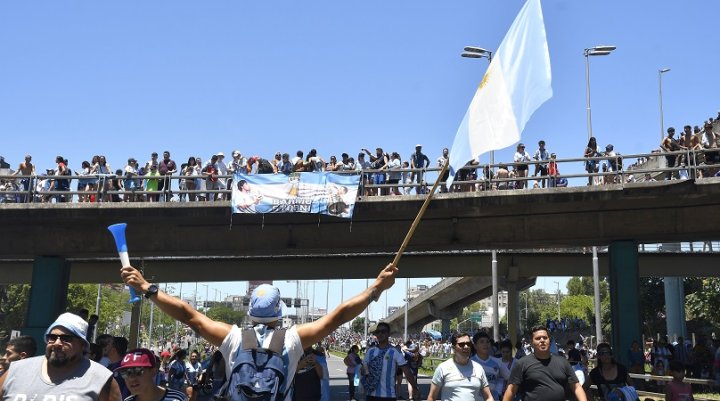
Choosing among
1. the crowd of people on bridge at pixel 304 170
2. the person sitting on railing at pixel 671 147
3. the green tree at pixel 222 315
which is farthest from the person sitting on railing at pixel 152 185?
the green tree at pixel 222 315

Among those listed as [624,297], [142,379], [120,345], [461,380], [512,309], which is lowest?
[461,380]

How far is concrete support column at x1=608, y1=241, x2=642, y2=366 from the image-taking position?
2102 cm

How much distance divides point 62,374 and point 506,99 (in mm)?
3653

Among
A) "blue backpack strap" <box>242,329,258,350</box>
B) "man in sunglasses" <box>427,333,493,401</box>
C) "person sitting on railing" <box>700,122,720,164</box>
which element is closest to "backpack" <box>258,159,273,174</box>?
"person sitting on railing" <box>700,122,720,164</box>

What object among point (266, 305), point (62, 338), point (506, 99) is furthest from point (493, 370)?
point (62, 338)

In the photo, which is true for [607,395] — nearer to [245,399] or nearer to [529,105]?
[529,105]

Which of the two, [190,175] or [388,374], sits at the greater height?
[190,175]

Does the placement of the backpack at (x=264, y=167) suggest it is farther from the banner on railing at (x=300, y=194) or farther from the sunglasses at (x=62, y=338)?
the sunglasses at (x=62, y=338)

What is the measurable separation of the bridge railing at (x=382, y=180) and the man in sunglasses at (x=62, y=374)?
1529 centimetres

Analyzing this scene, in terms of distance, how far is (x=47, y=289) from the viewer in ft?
79.6

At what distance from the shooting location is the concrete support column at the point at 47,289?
2373 cm

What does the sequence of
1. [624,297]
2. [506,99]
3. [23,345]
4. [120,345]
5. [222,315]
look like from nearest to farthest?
[506,99]
[23,345]
[120,345]
[624,297]
[222,315]

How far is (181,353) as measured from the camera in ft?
49.9

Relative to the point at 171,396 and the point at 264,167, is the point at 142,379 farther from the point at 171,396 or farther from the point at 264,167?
the point at 264,167
